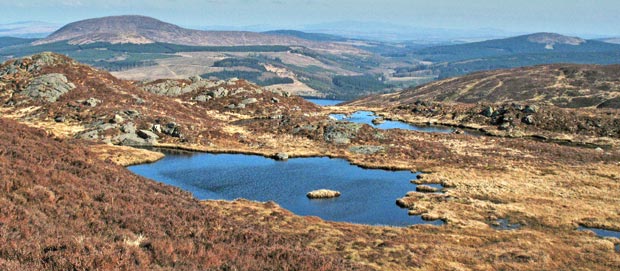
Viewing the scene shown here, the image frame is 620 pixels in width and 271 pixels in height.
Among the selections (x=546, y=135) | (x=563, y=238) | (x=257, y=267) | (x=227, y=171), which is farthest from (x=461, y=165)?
(x=257, y=267)

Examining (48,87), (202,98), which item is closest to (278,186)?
(48,87)

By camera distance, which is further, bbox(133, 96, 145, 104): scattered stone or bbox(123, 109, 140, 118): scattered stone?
bbox(133, 96, 145, 104): scattered stone

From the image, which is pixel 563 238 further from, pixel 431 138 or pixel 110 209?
pixel 431 138

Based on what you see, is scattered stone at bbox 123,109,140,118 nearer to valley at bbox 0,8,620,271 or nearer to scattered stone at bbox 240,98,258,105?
valley at bbox 0,8,620,271

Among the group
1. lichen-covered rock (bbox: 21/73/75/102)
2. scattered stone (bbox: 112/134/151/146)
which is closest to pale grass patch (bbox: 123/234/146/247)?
scattered stone (bbox: 112/134/151/146)

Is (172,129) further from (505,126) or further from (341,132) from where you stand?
(505,126)

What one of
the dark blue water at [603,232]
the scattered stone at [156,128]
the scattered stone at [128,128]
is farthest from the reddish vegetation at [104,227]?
the scattered stone at [156,128]
